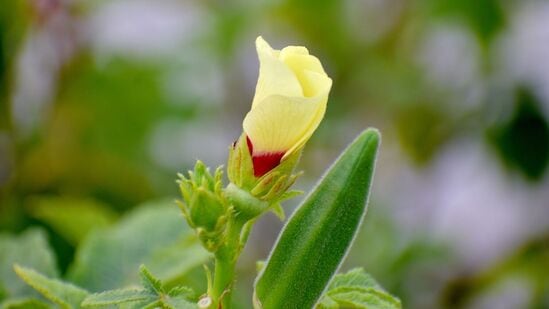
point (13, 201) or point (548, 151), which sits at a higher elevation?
point (548, 151)

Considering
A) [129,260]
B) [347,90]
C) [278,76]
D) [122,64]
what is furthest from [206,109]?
[278,76]

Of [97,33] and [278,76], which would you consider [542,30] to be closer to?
[97,33]

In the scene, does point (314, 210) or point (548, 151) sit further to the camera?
point (548, 151)

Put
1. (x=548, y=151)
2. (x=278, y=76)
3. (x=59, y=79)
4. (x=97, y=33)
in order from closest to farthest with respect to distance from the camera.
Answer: (x=278, y=76), (x=59, y=79), (x=548, y=151), (x=97, y=33)

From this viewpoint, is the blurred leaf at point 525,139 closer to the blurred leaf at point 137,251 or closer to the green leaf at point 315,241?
the blurred leaf at point 137,251

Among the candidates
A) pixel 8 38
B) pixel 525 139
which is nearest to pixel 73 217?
pixel 8 38

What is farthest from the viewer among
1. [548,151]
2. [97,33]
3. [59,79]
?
[97,33]

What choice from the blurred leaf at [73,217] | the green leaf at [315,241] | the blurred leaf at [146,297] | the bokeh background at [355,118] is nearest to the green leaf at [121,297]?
the blurred leaf at [146,297]

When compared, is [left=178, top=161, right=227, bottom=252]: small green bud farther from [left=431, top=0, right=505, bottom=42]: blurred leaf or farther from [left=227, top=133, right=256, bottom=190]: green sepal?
[left=431, top=0, right=505, bottom=42]: blurred leaf

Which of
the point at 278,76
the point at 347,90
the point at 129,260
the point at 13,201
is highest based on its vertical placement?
the point at 278,76
